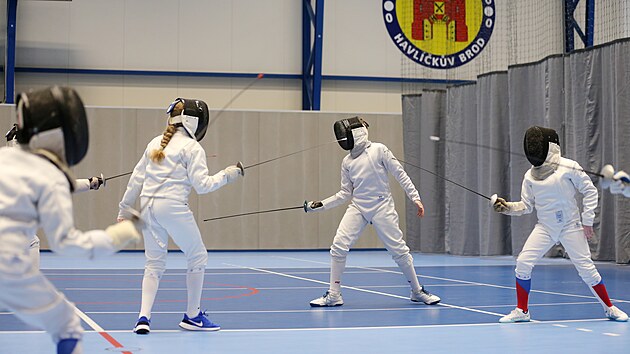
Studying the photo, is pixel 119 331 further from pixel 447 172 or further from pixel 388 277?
pixel 447 172

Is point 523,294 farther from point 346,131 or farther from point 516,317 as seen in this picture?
point 346,131

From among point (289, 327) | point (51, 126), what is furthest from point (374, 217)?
point (51, 126)

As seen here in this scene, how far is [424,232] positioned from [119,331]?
9.36m

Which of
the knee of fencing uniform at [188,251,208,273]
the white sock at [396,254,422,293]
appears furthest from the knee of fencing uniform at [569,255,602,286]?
the knee of fencing uniform at [188,251,208,273]

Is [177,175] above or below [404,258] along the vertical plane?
above

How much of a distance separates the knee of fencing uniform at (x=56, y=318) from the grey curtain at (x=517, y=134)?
6.43 m

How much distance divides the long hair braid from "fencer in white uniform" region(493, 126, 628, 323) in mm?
2304

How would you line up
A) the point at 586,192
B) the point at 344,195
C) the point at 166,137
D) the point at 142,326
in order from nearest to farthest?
the point at 142,326
the point at 166,137
the point at 586,192
the point at 344,195

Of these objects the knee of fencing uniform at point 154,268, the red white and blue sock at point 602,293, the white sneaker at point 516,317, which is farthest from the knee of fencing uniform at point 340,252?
the red white and blue sock at point 602,293

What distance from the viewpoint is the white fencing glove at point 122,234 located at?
2.95m

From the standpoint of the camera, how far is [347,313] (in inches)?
239

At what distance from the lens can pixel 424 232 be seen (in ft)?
45.5

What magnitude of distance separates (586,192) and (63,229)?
13.1ft

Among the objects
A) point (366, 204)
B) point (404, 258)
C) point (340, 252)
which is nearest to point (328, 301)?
point (340, 252)
